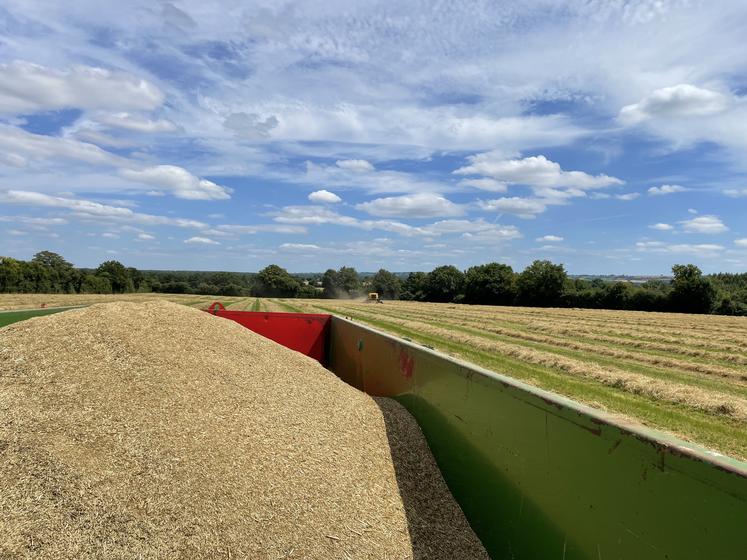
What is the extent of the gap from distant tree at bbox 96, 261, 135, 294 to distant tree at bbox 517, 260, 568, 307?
39930 mm

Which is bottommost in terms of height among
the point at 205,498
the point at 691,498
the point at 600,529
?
the point at 205,498

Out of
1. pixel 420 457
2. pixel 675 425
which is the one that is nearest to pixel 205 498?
pixel 420 457

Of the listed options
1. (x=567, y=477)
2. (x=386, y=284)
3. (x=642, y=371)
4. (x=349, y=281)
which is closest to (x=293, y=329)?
(x=642, y=371)

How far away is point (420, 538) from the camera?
263 centimetres

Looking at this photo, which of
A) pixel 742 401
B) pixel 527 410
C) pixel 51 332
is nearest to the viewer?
pixel 527 410

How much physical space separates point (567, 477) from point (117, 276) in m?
58.9

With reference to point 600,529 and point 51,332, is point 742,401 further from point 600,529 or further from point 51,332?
point 51,332

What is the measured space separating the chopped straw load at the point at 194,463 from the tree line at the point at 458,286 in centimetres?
4007

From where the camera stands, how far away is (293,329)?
737cm

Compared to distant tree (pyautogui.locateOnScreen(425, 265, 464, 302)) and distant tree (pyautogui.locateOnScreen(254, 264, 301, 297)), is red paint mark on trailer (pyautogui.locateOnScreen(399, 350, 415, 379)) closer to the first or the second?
distant tree (pyautogui.locateOnScreen(425, 265, 464, 302))

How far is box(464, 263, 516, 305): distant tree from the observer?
171ft

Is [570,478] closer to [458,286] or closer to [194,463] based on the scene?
[194,463]

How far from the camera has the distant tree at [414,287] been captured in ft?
227

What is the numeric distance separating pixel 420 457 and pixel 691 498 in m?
2.14
